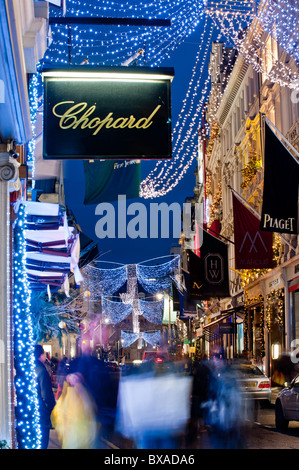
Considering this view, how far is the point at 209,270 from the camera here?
104 feet

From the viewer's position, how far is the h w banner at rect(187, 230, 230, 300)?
31.5m

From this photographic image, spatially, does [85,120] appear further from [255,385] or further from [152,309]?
[152,309]

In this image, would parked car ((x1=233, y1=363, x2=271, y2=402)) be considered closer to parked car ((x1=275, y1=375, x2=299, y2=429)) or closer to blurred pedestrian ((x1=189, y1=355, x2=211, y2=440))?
parked car ((x1=275, y1=375, x2=299, y2=429))

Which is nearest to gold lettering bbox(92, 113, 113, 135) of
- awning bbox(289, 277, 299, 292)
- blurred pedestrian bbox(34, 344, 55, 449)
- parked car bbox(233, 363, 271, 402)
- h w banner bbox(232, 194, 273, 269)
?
blurred pedestrian bbox(34, 344, 55, 449)

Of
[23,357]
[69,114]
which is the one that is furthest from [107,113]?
[23,357]

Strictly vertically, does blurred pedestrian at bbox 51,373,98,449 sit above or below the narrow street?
above

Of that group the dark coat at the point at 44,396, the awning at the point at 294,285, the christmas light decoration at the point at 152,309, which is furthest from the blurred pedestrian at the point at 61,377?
the christmas light decoration at the point at 152,309

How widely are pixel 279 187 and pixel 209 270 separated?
15108 millimetres

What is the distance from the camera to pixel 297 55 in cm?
2312

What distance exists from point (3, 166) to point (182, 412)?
15.0 ft

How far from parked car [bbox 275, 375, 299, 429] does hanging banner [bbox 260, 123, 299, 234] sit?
12.4 feet

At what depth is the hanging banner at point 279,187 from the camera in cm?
1664

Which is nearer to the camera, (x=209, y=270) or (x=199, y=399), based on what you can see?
(x=199, y=399)
